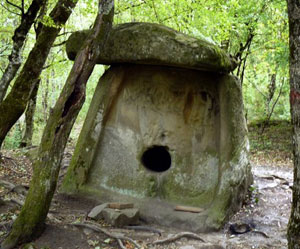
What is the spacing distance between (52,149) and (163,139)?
2.99 meters

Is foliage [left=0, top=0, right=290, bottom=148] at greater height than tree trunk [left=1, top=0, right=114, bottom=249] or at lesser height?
greater

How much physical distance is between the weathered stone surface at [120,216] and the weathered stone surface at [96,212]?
0.18 ft

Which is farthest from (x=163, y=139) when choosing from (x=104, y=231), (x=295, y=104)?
(x=295, y=104)

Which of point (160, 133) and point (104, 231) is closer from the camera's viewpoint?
point (104, 231)

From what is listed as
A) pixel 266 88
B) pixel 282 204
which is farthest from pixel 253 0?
pixel 282 204

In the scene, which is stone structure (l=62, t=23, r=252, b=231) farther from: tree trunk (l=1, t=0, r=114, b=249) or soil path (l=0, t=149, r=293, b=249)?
tree trunk (l=1, t=0, r=114, b=249)

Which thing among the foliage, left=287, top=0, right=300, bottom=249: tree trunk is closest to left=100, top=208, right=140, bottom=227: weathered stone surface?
left=287, top=0, right=300, bottom=249: tree trunk

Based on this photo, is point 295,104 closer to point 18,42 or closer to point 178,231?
point 178,231

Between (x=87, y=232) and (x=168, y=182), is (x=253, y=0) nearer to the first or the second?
(x=168, y=182)

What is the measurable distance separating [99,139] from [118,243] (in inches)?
105

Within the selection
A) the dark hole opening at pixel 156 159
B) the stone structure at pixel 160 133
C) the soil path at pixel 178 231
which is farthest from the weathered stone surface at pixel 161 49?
the soil path at pixel 178 231

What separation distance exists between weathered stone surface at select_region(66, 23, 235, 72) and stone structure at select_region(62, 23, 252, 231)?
18 mm

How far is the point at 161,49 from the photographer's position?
589 centimetres

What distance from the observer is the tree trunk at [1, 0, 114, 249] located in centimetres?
432
